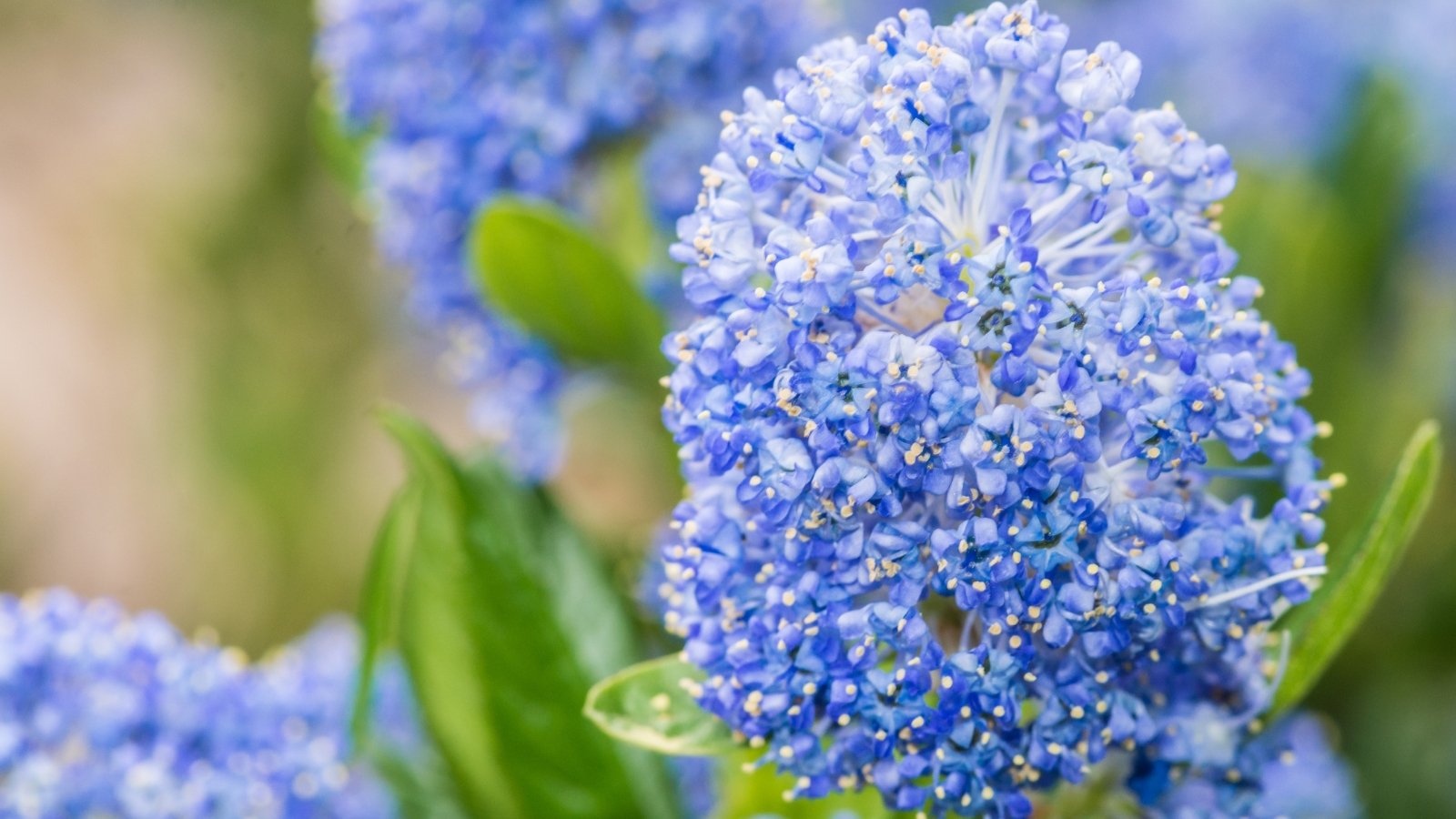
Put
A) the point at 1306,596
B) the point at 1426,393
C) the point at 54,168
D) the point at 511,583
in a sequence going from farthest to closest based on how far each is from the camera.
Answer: the point at 54,168
the point at 1426,393
the point at 511,583
the point at 1306,596

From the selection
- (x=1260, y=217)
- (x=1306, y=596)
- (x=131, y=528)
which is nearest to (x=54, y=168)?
(x=131, y=528)

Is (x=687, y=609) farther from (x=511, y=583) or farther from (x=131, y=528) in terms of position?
(x=131, y=528)

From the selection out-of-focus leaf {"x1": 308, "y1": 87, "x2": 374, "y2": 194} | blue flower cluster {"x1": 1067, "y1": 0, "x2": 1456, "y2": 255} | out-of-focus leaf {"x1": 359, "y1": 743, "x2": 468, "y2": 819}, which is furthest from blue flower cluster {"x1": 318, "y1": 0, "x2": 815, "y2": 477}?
blue flower cluster {"x1": 1067, "y1": 0, "x2": 1456, "y2": 255}

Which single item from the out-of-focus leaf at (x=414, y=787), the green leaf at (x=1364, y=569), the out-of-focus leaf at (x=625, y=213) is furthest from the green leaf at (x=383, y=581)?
the green leaf at (x=1364, y=569)

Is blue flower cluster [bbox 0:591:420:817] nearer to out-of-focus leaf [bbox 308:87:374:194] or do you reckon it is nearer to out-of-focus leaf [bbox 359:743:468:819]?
out-of-focus leaf [bbox 359:743:468:819]

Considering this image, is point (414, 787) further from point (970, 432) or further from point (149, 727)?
point (970, 432)

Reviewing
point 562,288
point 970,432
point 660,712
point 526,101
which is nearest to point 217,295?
point 526,101
